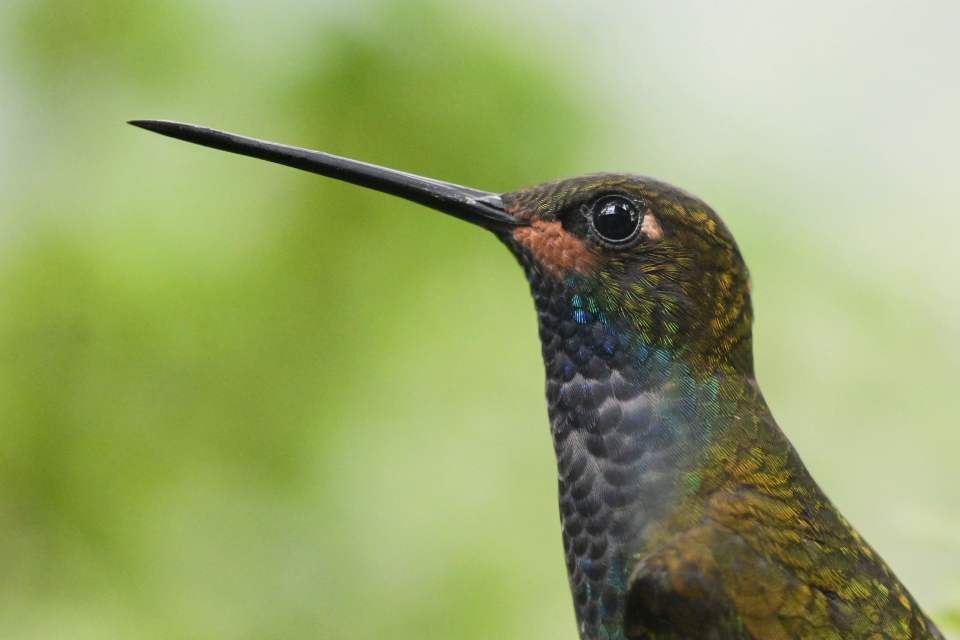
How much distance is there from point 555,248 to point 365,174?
1.23 feet

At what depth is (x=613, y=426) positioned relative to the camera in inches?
81.5

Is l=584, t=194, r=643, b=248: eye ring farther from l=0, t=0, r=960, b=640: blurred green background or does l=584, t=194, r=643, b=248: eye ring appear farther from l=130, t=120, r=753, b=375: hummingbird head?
l=0, t=0, r=960, b=640: blurred green background

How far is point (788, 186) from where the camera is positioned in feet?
19.2

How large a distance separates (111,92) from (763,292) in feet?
11.0

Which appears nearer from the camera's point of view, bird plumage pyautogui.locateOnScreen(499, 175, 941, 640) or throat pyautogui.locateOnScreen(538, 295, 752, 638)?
bird plumage pyautogui.locateOnScreen(499, 175, 941, 640)

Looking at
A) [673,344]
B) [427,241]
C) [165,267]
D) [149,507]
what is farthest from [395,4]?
[673,344]

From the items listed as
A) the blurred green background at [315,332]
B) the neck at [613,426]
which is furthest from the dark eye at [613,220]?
the blurred green background at [315,332]

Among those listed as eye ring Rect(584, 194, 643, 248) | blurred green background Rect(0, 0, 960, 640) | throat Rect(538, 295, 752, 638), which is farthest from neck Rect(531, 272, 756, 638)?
blurred green background Rect(0, 0, 960, 640)

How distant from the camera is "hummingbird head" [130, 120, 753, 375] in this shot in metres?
2.12

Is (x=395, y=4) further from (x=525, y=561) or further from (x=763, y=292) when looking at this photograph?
(x=525, y=561)

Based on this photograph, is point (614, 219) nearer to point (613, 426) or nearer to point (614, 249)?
point (614, 249)

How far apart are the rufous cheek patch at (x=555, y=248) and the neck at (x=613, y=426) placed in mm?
43

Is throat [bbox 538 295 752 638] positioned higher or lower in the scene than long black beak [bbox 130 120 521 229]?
lower

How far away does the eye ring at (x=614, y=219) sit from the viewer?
214 cm
